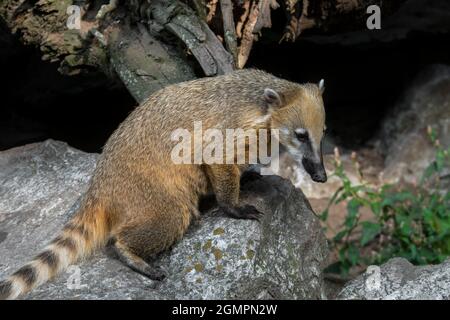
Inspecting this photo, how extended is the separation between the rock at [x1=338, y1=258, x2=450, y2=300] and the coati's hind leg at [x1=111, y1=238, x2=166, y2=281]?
1114 mm

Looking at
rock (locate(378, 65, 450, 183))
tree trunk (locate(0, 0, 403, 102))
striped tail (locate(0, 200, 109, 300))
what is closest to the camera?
striped tail (locate(0, 200, 109, 300))

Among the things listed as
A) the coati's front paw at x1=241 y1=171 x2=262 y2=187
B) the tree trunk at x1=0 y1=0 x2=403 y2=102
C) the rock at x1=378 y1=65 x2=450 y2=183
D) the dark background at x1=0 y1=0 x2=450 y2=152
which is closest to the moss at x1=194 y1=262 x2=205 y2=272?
the coati's front paw at x1=241 y1=171 x2=262 y2=187

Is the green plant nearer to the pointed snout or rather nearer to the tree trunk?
the tree trunk

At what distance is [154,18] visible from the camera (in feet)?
19.0

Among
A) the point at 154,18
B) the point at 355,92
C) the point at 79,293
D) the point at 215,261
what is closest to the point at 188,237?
the point at 215,261

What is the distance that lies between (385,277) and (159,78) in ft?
7.88

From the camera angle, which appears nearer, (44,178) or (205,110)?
(205,110)

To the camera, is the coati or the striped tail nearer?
the striped tail

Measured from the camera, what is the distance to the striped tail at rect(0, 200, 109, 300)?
3789 mm

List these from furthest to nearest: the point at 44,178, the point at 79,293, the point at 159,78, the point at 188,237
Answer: the point at 159,78 < the point at 44,178 < the point at 188,237 < the point at 79,293

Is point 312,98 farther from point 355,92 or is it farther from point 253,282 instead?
point 355,92

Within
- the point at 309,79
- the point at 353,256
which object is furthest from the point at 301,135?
the point at 309,79

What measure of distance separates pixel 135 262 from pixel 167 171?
1.90 feet

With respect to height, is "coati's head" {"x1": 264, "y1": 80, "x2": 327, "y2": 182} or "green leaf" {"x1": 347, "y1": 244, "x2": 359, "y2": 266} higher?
"coati's head" {"x1": 264, "y1": 80, "x2": 327, "y2": 182}
